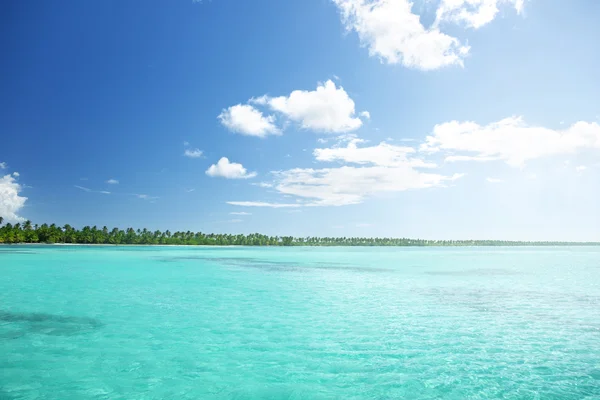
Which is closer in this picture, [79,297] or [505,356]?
[505,356]

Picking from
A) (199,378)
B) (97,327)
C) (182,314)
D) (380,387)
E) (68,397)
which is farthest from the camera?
(182,314)

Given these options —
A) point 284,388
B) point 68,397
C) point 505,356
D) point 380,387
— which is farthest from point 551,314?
point 68,397

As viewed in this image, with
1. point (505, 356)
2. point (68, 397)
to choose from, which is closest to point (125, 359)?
point (68, 397)

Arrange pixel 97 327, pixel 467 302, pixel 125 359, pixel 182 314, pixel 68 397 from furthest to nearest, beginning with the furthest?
pixel 467 302, pixel 182 314, pixel 97 327, pixel 125 359, pixel 68 397

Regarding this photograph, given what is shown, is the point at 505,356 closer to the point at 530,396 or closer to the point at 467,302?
the point at 530,396

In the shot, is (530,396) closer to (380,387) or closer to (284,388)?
(380,387)

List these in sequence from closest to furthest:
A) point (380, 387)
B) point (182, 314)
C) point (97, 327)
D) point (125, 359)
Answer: point (380, 387)
point (125, 359)
point (97, 327)
point (182, 314)

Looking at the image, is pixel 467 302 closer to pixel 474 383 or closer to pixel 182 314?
pixel 474 383

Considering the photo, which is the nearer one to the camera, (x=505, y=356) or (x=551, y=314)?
(x=505, y=356)

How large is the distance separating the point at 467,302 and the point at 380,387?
47.6 ft

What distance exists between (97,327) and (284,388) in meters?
9.76

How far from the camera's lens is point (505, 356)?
38.2ft

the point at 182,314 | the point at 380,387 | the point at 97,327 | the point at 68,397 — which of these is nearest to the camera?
the point at 68,397

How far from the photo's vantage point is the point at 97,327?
15.1 m
